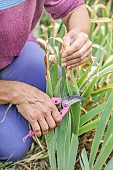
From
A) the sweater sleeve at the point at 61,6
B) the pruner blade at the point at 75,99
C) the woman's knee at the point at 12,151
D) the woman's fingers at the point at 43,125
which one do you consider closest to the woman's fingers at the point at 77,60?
the pruner blade at the point at 75,99

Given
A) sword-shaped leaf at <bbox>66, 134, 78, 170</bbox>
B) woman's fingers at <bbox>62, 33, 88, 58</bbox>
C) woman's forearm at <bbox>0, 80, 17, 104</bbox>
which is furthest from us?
woman's forearm at <bbox>0, 80, 17, 104</bbox>

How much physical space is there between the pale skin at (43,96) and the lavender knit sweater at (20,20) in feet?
0.60

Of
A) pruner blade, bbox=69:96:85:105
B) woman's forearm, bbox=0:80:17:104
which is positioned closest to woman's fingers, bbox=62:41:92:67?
pruner blade, bbox=69:96:85:105

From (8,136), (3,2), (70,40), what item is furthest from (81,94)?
(3,2)

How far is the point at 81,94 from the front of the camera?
6.18 ft

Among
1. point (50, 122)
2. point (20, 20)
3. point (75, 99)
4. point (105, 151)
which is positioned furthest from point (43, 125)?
point (20, 20)

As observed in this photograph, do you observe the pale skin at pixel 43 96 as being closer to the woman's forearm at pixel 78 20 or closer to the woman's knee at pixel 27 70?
the woman's forearm at pixel 78 20

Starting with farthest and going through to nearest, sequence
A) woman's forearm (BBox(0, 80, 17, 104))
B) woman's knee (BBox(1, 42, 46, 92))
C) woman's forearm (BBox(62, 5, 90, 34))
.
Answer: woman's knee (BBox(1, 42, 46, 92)), woman's forearm (BBox(62, 5, 90, 34)), woman's forearm (BBox(0, 80, 17, 104))

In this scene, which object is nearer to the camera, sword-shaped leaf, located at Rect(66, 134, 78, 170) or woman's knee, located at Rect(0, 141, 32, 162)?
sword-shaped leaf, located at Rect(66, 134, 78, 170)

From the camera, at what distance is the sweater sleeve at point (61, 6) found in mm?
2002

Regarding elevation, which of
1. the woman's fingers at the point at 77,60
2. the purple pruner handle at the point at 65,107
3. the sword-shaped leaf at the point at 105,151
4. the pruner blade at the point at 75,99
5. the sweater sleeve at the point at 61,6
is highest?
the sweater sleeve at the point at 61,6

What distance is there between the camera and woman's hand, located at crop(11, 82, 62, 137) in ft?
5.70

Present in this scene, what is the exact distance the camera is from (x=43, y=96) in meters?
1.76

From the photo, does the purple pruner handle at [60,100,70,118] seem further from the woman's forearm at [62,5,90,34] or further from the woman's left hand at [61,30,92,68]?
the woman's forearm at [62,5,90,34]
